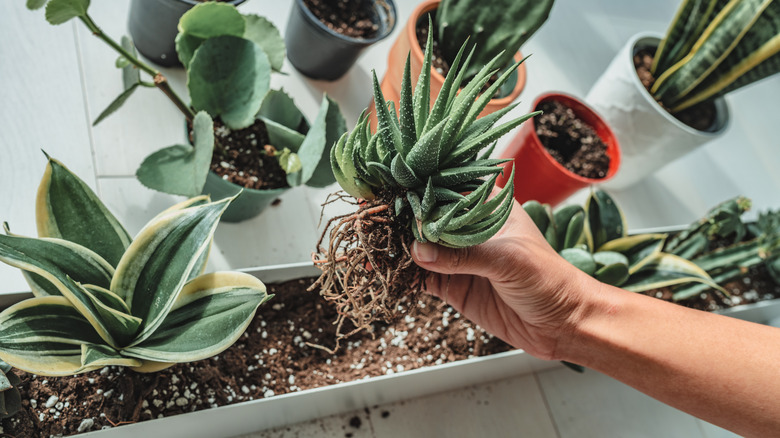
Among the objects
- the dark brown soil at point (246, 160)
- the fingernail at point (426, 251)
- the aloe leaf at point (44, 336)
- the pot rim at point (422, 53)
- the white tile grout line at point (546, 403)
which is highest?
the pot rim at point (422, 53)

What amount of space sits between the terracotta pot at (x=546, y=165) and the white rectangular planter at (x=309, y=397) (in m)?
0.34

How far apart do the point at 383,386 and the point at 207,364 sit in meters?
0.28

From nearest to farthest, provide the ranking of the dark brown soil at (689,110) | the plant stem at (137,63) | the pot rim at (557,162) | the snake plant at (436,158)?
the snake plant at (436,158)
the plant stem at (137,63)
the pot rim at (557,162)
the dark brown soil at (689,110)

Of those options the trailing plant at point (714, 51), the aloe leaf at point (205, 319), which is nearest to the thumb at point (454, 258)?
the aloe leaf at point (205, 319)

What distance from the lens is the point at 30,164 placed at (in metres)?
0.98

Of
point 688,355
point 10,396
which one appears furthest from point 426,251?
point 10,396

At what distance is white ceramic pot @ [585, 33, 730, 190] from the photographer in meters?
1.26

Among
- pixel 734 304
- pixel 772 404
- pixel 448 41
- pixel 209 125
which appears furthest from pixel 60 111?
pixel 734 304

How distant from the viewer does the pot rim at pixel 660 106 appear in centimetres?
125

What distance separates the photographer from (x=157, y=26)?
3.52 ft

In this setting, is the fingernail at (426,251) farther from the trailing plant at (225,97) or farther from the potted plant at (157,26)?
the potted plant at (157,26)

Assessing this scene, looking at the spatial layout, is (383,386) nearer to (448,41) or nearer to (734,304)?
(448,41)

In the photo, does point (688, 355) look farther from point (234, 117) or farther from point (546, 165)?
point (234, 117)

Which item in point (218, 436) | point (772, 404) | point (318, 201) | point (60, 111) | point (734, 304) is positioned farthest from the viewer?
point (734, 304)
